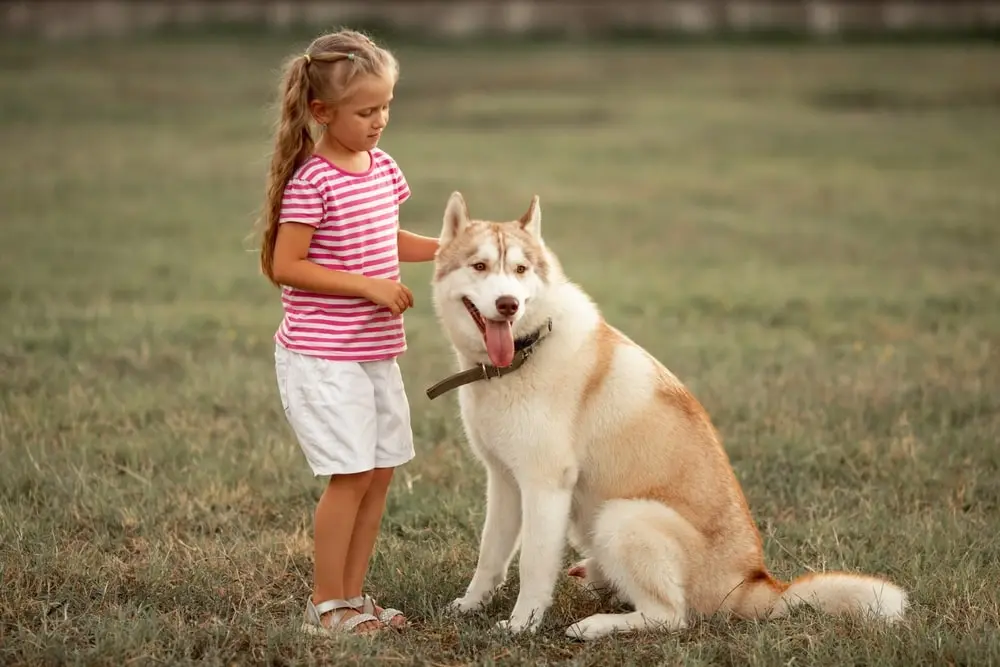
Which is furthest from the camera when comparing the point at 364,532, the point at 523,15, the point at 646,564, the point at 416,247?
the point at 523,15

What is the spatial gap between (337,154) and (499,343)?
94cm

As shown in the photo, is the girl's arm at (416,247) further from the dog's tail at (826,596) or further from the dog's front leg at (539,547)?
the dog's tail at (826,596)

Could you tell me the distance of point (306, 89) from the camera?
4234 mm

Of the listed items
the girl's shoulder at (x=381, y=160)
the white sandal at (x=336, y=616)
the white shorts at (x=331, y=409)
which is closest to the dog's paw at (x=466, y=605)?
the white sandal at (x=336, y=616)

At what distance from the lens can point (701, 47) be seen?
115ft

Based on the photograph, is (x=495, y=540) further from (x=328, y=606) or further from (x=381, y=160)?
(x=381, y=160)

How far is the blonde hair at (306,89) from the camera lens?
13.8 feet

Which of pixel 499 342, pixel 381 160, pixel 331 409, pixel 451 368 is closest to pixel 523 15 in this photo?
pixel 451 368

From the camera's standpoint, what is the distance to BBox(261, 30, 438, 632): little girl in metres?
4.21

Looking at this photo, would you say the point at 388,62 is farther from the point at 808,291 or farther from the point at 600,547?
the point at 808,291

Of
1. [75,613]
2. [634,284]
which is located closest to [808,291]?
[634,284]

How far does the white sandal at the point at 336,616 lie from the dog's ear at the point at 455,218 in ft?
4.76

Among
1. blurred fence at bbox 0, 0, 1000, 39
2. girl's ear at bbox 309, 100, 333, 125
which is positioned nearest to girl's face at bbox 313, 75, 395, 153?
girl's ear at bbox 309, 100, 333, 125

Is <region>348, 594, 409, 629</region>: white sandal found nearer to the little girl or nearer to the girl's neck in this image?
the little girl
